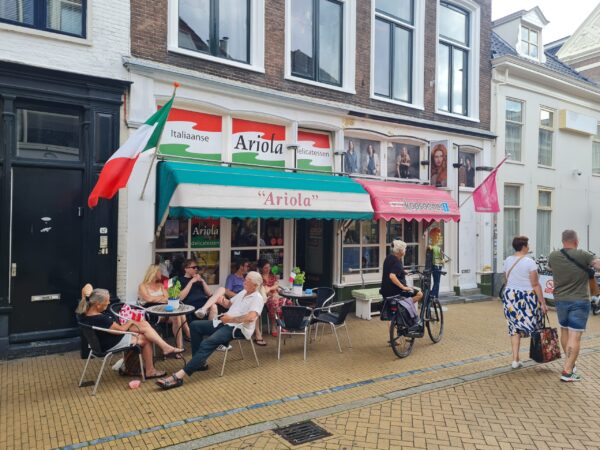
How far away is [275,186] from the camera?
8.16 m

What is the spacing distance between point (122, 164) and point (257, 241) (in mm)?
3566

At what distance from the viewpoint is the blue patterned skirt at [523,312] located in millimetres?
6438

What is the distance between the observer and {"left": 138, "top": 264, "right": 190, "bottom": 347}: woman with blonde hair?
6844mm

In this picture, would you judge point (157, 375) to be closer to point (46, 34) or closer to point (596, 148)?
point (46, 34)

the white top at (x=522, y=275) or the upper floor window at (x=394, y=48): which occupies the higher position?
the upper floor window at (x=394, y=48)

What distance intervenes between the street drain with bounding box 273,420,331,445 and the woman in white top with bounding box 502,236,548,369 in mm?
3400

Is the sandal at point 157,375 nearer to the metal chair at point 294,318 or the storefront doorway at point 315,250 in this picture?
the metal chair at point 294,318

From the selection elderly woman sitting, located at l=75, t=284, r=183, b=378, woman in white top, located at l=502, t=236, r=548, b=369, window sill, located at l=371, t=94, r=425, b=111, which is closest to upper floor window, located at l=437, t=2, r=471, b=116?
window sill, located at l=371, t=94, r=425, b=111

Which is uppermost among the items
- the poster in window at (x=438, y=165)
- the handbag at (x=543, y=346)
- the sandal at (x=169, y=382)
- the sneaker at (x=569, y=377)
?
the poster in window at (x=438, y=165)

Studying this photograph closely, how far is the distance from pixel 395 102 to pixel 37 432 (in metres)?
9.61

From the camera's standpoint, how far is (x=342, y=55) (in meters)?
10.5

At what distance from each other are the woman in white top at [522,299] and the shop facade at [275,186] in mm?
3324

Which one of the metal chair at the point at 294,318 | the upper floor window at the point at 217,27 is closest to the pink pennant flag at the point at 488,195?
the upper floor window at the point at 217,27

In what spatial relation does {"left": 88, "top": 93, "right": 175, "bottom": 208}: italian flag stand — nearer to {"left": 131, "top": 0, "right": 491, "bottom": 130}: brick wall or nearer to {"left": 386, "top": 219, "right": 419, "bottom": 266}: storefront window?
{"left": 131, "top": 0, "right": 491, "bottom": 130}: brick wall
